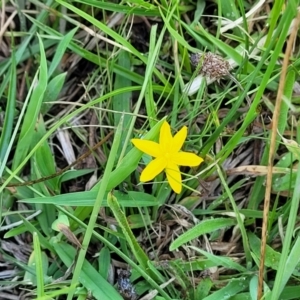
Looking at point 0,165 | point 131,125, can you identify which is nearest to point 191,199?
point 131,125

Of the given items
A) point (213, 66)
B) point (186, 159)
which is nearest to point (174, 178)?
point (186, 159)

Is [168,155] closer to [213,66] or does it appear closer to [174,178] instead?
[174,178]

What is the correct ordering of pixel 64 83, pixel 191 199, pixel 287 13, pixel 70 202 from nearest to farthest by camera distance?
pixel 287 13, pixel 70 202, pixel 191 199, pixel 64 83

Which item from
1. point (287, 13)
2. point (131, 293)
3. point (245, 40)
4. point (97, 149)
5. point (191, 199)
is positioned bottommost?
point (131, 293)

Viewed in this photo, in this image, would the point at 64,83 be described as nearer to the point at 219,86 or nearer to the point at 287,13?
the point at 219,86

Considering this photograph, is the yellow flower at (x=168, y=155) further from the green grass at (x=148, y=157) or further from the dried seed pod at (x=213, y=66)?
the dried seed pod at (x=213, y=66)

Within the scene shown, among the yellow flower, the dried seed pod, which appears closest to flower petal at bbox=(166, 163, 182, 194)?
the yellow flower

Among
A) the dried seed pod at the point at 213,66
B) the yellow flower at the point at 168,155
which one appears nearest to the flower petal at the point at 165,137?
the yellow flower at the point at 168,155
